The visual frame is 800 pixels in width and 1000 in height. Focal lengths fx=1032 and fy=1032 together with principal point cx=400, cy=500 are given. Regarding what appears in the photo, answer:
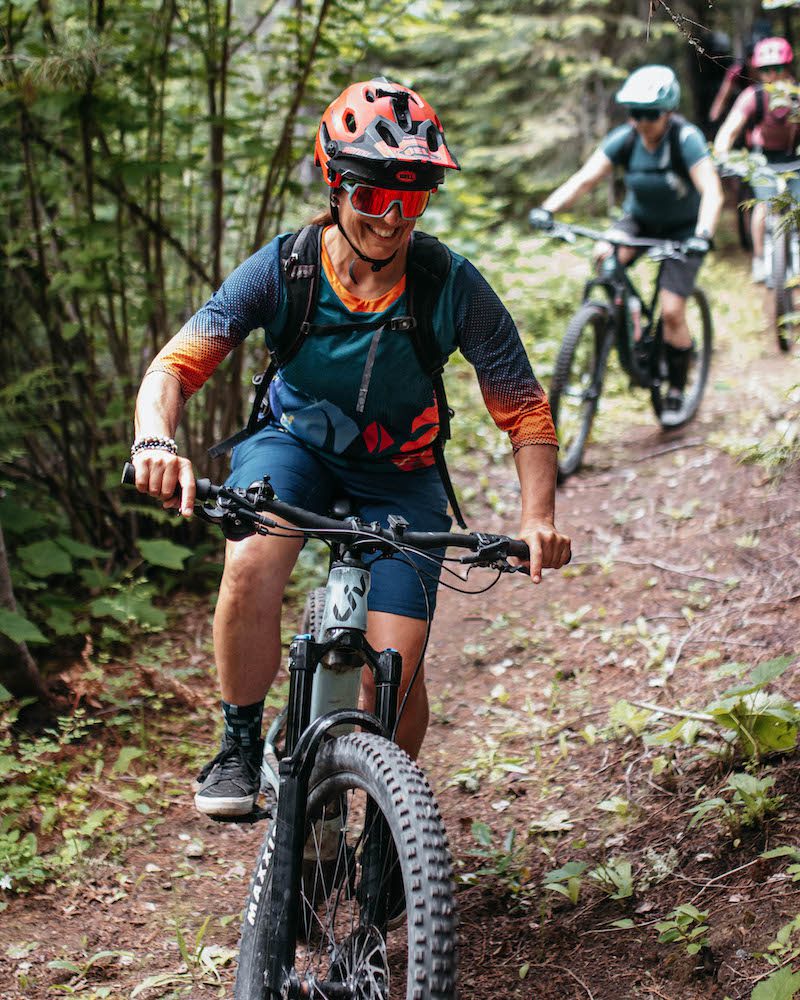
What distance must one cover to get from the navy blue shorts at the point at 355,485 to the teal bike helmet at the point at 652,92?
192 inches

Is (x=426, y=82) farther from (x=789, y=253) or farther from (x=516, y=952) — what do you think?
(x=516, y=952)

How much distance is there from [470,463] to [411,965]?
6.23m

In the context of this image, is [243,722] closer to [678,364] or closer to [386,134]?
[386,134]

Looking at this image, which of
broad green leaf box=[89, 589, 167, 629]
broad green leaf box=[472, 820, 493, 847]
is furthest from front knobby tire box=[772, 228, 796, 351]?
broad green leaf box=[472, 820, 493, 847]

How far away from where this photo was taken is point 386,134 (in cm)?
295

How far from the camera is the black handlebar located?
7.93 ft

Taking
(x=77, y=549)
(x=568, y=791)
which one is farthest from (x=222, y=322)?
(x=77, y=549)

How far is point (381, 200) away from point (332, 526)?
1000 mm

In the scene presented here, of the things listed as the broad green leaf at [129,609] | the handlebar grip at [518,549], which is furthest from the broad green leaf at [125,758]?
the handlebar grip at [518,549]

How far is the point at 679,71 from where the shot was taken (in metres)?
16.3

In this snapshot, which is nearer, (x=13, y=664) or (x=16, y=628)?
(x=16, y=628)

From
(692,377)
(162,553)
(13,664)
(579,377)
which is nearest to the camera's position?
(13,664)

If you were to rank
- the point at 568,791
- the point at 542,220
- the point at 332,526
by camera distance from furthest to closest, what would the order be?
1. the point at 542,220
2. the point at 568,791
3. the point at 332,526

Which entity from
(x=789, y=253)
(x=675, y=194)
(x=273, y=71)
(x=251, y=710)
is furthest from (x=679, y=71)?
(x=251, y=710)
